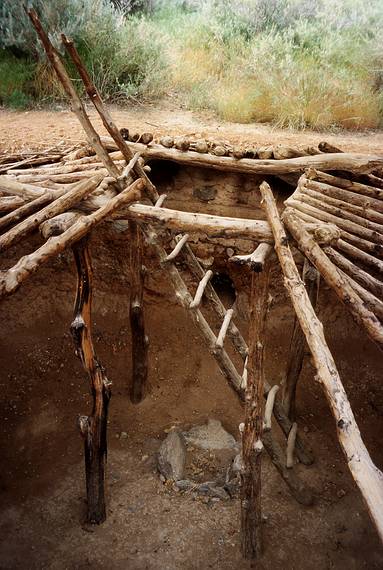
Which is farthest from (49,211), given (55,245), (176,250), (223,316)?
(223,316)

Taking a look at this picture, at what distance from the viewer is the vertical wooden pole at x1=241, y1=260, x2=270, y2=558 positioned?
8.77 ft

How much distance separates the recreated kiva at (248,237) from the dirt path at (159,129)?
3.31 feet

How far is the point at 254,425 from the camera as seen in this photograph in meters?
2.89

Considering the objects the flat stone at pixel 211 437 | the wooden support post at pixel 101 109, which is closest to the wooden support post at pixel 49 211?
the wooden support post at pixel 101 109

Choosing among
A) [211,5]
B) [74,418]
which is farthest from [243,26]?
[74,418]

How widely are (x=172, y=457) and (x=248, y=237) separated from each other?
7.00 feet

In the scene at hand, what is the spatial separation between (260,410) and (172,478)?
133 centimetres

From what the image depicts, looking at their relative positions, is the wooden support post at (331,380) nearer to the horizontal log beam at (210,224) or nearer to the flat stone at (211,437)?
the horizontal log beam at (210,224)

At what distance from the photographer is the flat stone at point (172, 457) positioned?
3.87 metres

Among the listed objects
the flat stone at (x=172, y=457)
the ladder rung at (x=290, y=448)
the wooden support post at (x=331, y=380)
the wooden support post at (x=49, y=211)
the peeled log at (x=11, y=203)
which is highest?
the wooden support post at (x=49, y=211)

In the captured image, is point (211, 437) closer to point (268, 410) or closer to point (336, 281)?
point (268, 410)

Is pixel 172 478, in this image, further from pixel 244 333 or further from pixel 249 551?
pixel 244 333

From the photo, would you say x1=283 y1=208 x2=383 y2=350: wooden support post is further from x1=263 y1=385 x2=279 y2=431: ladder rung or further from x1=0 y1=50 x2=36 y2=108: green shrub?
x1=0 y1=50 x2=36 y2=108: green shrub

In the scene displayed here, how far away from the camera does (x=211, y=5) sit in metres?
8.65
